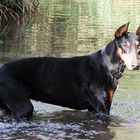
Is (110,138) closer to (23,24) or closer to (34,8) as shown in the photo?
(23,24)

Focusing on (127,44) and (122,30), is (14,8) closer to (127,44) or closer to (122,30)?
(122,30)

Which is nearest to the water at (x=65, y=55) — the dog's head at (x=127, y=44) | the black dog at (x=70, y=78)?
the black dog at (x=70, y=78)

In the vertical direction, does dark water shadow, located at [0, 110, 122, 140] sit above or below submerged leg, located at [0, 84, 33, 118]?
below

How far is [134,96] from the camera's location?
1118cm

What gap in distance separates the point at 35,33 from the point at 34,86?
12.8 metres

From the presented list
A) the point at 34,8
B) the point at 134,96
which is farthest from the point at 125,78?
the point at 34,8

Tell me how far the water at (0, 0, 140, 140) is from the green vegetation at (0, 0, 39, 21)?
494 mm

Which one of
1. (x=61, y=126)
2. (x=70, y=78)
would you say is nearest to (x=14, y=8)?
(x=70, y=78)

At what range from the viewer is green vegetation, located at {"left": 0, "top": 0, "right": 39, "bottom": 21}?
81.9 feet

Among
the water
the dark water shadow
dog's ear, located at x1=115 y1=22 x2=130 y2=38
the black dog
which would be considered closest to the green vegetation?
the water

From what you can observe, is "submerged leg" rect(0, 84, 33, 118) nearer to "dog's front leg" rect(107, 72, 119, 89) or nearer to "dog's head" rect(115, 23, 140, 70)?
"dog's front leg" rect(107, 72, 119, 89)

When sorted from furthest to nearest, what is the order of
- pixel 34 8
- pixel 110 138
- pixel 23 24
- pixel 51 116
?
pixel 34 8, pixel 23 24, pixel 51 116, pixel 110 138

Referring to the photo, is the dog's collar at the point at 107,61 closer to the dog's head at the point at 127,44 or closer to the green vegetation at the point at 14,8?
the dog's head at the point at 127,44

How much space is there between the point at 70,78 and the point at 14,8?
61.1ft
